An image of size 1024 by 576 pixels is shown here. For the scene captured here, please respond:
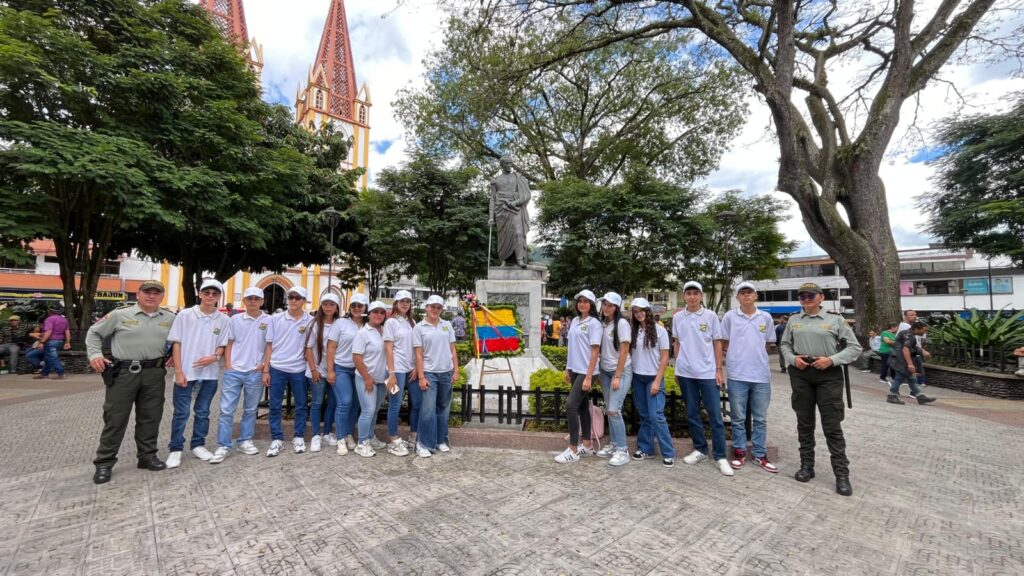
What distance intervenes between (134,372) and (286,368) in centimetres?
133

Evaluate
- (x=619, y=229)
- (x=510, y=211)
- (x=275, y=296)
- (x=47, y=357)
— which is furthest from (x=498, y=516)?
(x=275, y=296)

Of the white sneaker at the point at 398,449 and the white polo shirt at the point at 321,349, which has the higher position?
the white polo shirt at the point at 321,349

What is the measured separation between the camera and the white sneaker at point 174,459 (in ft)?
14.7

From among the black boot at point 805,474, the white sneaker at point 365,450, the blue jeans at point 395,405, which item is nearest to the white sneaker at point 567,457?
the blue jeans at point 395,405

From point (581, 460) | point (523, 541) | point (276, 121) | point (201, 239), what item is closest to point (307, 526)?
point (523, 541)

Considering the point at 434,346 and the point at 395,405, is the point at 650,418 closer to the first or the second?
the point at 434,346

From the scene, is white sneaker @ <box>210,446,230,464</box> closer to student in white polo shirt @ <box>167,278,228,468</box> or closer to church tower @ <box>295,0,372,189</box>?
student in white polo shirt @ <box>167,278,228,468</box>

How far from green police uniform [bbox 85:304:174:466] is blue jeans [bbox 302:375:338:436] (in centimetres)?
141

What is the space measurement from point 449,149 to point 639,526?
82.1ft

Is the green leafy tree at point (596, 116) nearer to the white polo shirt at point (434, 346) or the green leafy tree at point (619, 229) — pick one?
the green leafy tree at point (619, 229)

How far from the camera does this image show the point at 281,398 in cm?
510

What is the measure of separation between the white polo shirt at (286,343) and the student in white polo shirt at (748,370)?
473cm

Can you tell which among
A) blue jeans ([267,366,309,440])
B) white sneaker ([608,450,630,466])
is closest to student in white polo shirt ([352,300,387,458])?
blue jeans ([267,366,309,440])

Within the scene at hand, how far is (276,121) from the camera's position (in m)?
21.0
